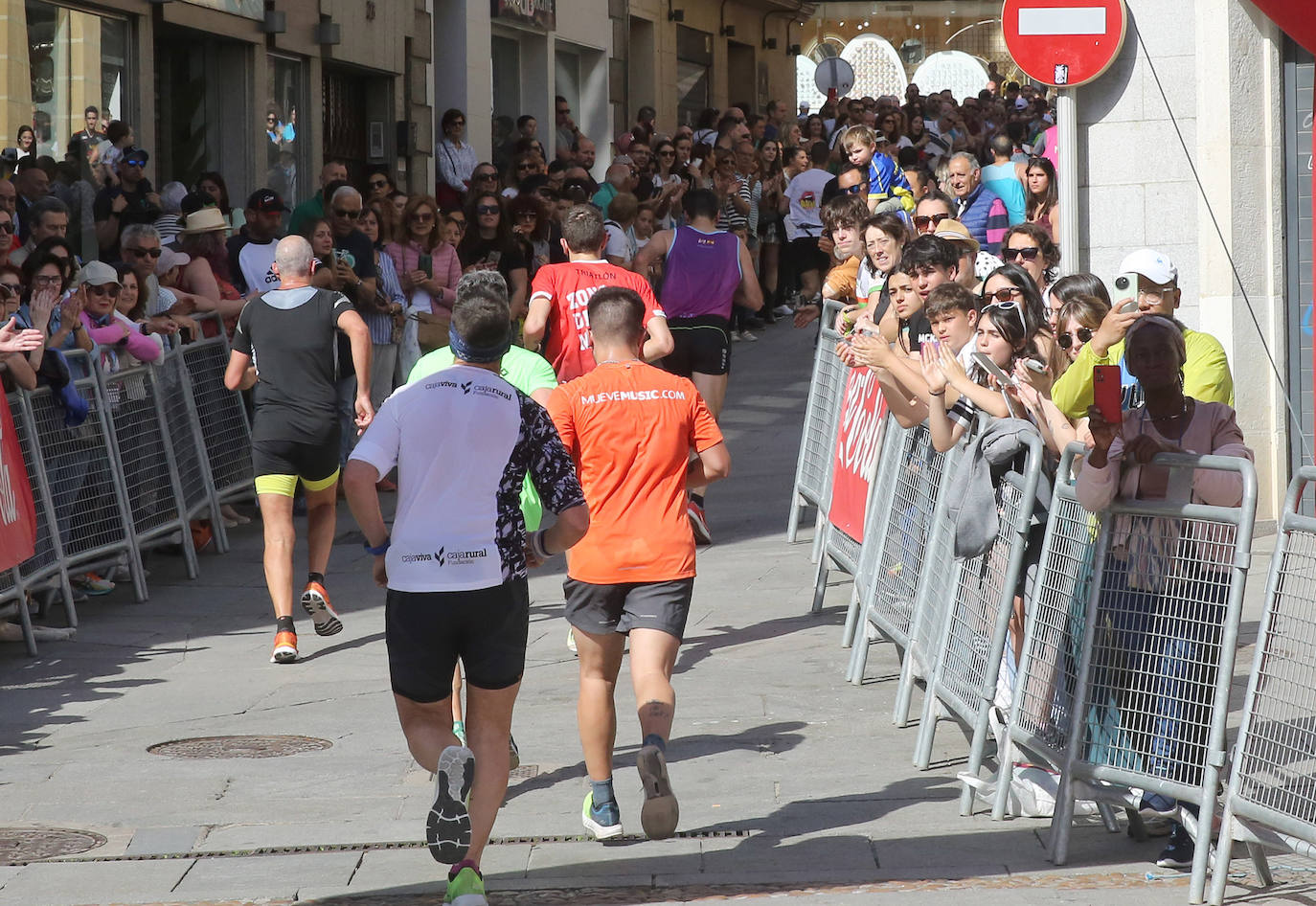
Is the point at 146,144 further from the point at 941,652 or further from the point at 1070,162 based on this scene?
the point at 941,652

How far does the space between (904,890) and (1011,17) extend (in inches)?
239

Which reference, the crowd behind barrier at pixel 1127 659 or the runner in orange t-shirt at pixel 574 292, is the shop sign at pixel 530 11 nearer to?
the runner in orange t-shirt at pixel 574 292

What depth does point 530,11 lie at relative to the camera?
26.1 m

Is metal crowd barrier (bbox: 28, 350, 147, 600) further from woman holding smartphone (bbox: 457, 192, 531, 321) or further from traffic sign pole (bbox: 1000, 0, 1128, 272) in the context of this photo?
traffic sign pole (bbox: 1000, 0, 1128, 272)

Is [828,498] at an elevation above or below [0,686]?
above

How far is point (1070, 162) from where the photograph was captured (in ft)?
36.5

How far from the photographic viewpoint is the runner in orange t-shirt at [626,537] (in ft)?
20.9

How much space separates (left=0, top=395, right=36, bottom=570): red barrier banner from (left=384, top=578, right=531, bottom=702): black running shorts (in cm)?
414

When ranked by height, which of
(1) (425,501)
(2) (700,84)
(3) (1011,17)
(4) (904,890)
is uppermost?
(2) (700,84)

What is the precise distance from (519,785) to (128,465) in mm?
5029

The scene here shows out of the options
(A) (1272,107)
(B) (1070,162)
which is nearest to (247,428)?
(B) (1070,162)

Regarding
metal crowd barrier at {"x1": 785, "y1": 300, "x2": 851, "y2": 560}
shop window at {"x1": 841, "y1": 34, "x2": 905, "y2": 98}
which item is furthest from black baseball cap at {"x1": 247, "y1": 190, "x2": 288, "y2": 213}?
shop window at {"x1": 841, "y1": 34, "x2": 905, "y2": 98}

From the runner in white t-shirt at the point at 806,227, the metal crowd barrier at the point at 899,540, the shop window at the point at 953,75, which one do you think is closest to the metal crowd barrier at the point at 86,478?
the metal crowd barrier at the point at 899,540

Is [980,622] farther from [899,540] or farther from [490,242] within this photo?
[490,242]
